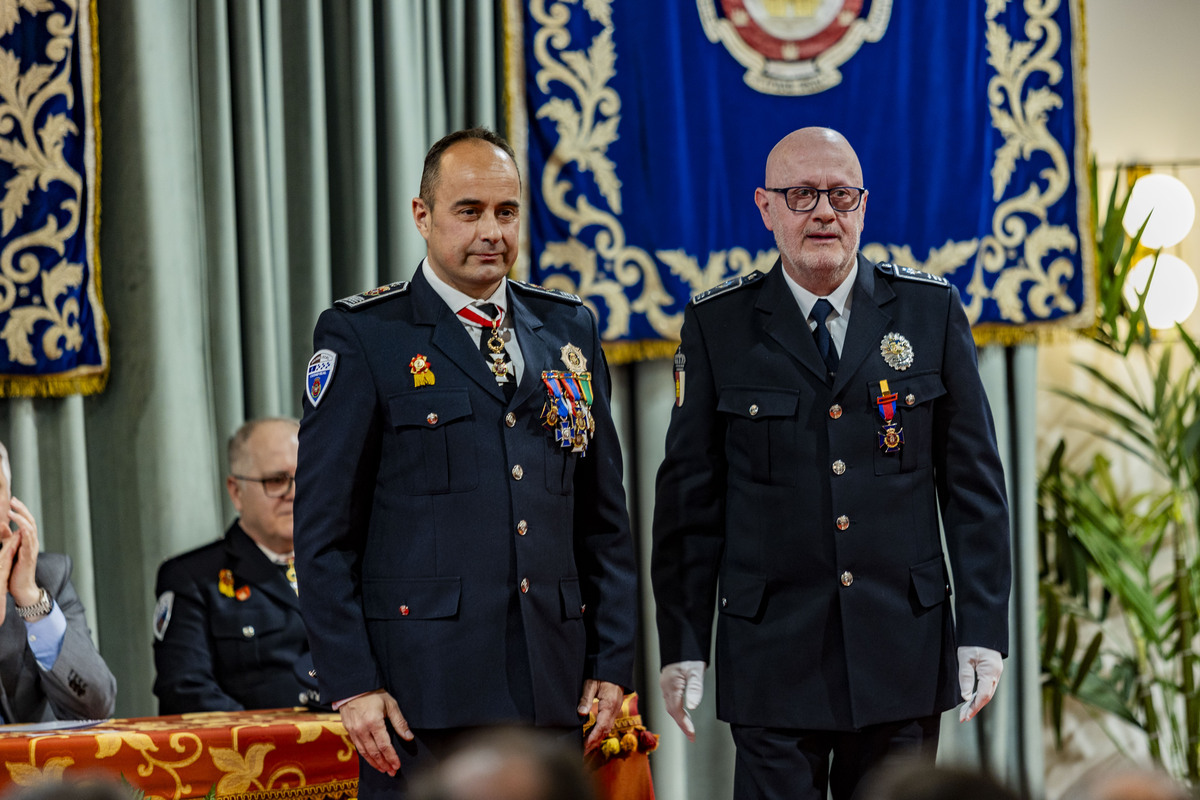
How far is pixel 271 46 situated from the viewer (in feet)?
10.7

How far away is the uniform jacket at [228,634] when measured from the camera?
2.84m

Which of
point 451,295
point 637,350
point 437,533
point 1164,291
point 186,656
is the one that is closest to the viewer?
point 437,533

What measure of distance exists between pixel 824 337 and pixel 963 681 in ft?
1.92

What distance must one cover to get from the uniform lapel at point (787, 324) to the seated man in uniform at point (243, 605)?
1.14 metres

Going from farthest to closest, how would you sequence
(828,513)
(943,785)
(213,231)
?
(213,231) → (828,513) → (943,785)

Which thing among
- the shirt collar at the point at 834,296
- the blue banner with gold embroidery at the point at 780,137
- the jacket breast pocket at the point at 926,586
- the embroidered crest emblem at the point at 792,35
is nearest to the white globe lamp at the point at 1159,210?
the blue banner with gold embroidery at the point at 780,137

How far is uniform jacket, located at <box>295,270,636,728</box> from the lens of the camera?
1907 mm

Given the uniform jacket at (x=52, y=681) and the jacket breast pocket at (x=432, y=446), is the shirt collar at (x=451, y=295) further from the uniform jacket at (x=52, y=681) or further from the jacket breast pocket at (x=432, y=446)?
the uniform jacket at (x=52, y=681)

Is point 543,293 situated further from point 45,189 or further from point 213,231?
point 45,189

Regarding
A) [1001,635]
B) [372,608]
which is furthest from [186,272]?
[1001,635]

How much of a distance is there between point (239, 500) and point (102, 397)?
482mm

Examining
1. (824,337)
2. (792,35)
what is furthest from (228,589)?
(792,35)

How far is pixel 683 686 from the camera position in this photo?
7.28ft

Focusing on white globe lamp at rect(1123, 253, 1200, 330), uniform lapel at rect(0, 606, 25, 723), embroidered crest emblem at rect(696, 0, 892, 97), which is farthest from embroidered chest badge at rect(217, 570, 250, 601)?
white globe lamp at rect(1123, 253, 1200, 330)
